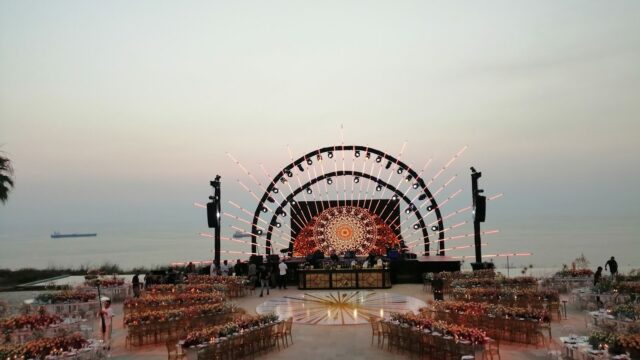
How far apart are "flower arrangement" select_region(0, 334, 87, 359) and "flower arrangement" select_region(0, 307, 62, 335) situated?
2.54 metres

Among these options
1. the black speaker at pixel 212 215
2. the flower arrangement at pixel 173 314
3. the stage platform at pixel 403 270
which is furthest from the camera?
the black speaker at pixel 212 215

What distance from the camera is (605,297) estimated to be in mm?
15961

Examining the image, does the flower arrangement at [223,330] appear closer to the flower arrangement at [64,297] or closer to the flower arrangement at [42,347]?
the flower arrangement at [42,347]

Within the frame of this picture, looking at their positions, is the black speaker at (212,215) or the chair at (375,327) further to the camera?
the black speaker at (212,215)

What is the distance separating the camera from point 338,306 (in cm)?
1823

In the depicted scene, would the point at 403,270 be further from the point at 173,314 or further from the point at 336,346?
the point at 173,314

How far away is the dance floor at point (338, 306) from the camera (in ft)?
52.7

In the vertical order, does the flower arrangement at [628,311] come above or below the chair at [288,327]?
above

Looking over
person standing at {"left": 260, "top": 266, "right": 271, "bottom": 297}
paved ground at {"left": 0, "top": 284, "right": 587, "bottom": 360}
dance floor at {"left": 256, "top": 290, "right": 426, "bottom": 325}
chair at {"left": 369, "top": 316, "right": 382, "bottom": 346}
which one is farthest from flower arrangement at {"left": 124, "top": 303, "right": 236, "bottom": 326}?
person standing at {"left": 260, "top": 266, "right": 271, "bottom": 297}

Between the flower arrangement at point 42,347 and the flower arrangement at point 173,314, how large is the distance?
81.8 inches

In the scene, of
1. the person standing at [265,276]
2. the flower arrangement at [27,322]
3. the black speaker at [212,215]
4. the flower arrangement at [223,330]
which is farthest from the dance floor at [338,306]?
the flower arrangement at [27,322]

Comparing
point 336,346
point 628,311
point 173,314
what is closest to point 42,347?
point 173,314

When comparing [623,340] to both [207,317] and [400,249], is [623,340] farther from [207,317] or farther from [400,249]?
[400,249]

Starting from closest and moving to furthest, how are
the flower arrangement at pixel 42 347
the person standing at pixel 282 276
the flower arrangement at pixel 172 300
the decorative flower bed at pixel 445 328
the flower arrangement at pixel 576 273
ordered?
the flower arrangement at pixel 42 347
the decorative flower bed at pixel 445 328
the flower arrangement at pixel 172 300
the flower arrangement at pixel 576 273
the person standing at pixel 282 276
